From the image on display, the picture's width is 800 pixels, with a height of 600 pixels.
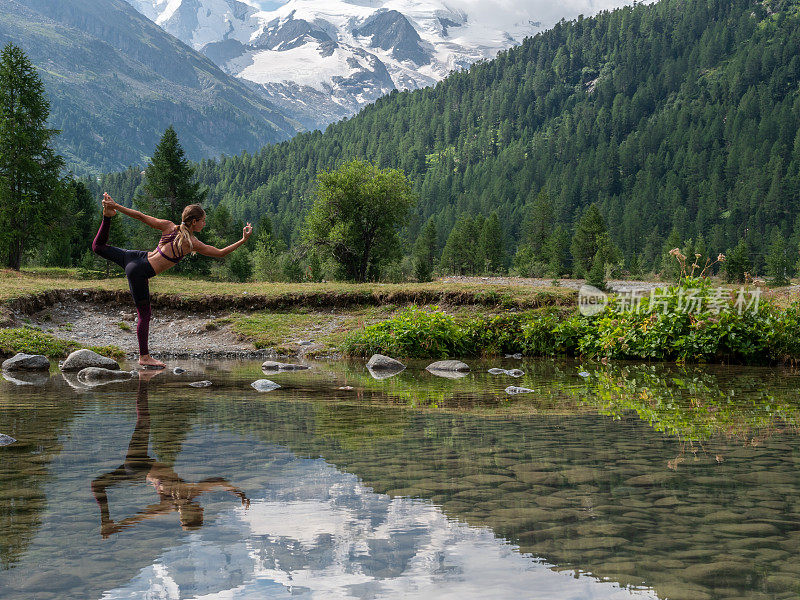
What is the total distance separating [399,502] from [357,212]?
51.2 meters

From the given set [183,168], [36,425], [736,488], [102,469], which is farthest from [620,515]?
[183,168]

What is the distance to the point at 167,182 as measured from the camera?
6375 cm

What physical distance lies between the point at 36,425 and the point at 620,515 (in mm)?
6922

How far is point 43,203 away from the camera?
3962cm

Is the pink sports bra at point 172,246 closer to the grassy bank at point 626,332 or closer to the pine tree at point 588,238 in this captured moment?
the grassy bank at point 626,332

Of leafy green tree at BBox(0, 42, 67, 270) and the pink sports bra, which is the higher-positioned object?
leafy green tree at BBox(0, 42, 67, 270)

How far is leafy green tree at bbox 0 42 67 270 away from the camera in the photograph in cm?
3863

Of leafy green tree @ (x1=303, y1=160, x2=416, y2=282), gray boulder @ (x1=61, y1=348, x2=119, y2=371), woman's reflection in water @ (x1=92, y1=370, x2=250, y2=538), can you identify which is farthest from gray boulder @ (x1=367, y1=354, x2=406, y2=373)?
leafy green tree @ (x1=303, y1=160, x2=416, y2=282)

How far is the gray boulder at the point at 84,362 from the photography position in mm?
15870

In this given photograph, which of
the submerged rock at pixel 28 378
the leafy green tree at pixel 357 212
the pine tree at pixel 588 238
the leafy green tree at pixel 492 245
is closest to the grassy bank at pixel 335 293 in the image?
the submerged rock at pixel 28 378

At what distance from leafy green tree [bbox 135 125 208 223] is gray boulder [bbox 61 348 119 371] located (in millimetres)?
49016

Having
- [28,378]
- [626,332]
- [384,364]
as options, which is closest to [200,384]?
[28,378]

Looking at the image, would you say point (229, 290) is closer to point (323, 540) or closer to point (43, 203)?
point (43, 203)

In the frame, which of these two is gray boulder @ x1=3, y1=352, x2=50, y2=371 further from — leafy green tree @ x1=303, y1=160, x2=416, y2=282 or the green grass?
leafy green tree @ x1=303, y1=160, x2=416, y2=282
